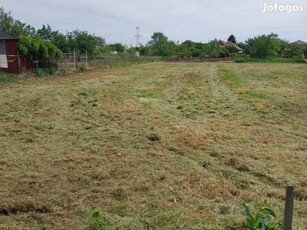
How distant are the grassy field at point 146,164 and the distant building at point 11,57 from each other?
33.1 ft

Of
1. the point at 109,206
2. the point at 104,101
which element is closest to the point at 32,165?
the point at 109,206

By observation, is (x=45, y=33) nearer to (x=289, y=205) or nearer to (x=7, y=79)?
(x=7, y=79)

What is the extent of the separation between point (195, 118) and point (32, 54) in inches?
564

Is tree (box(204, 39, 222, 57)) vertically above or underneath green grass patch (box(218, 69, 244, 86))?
above

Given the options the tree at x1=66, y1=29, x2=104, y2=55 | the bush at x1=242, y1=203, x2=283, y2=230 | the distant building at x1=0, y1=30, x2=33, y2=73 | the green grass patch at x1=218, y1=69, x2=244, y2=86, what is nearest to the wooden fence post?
the bush at x1=242, y1=203, x2=283, y2=230

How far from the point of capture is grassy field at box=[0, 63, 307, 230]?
3328 millimetres

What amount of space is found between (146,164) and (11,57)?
1635 cm

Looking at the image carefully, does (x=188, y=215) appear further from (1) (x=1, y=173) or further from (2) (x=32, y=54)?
(2) (x=32, y=54)

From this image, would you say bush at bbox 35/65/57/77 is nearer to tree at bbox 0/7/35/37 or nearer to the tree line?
the tree line

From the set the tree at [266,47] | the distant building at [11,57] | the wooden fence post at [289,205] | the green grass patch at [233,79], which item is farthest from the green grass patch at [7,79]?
the tree at [266,47]

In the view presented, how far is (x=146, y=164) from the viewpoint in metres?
4.70

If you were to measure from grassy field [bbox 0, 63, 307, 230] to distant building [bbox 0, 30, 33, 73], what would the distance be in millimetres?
10093

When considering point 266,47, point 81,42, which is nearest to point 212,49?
point 266,47

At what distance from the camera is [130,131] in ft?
21.4
